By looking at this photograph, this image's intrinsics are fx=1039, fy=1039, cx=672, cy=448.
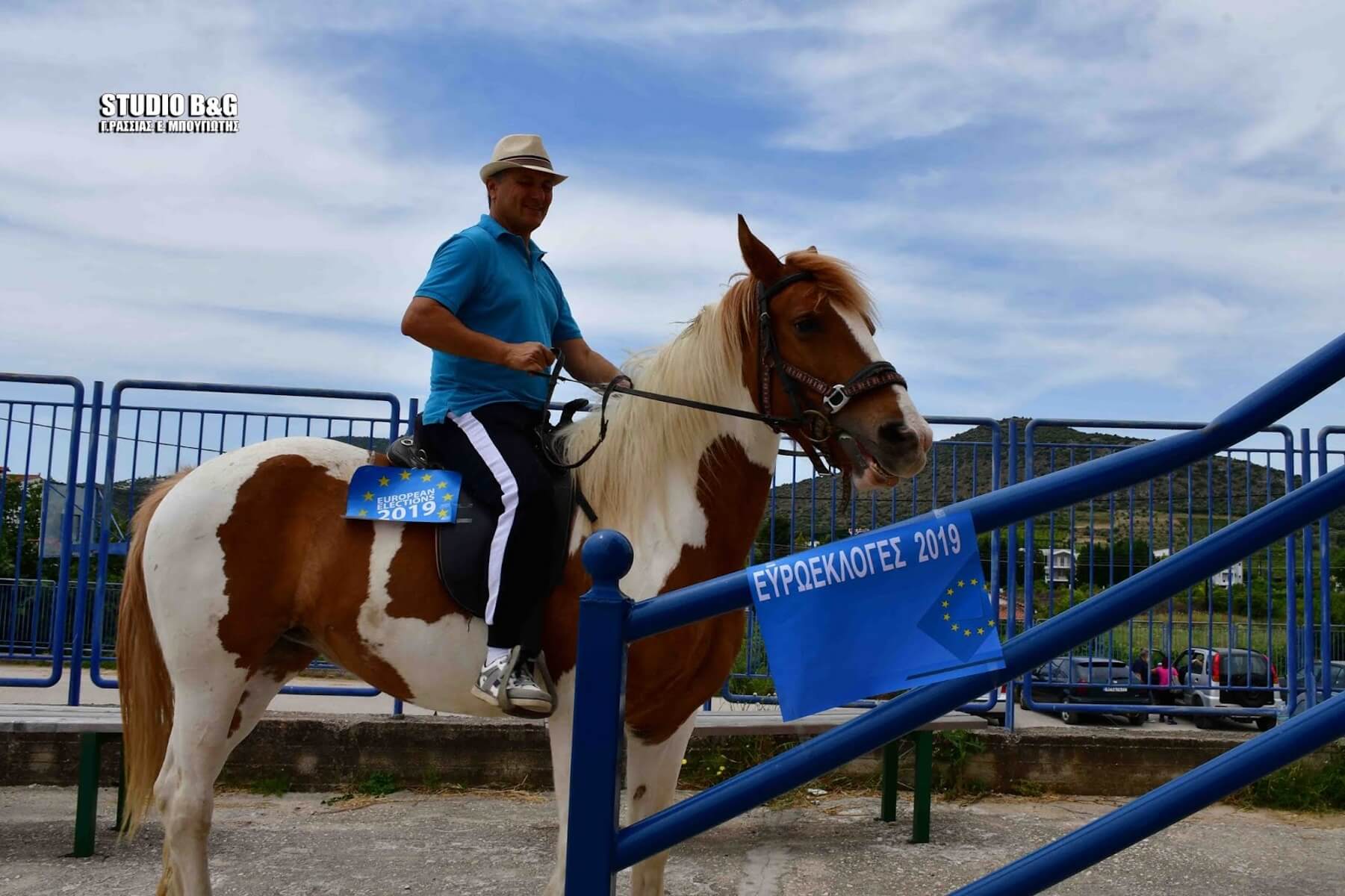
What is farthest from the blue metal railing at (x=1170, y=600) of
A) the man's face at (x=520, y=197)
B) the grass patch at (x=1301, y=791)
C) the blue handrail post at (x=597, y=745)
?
the blue handrail post at (x=597, y=745)

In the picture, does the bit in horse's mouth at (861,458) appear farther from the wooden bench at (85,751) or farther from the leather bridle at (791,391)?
the wooden bench at (85,751)

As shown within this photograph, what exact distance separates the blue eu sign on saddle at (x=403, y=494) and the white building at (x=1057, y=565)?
439 cm

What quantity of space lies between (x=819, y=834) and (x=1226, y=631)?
2951 mm

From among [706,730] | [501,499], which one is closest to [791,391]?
[501,499]

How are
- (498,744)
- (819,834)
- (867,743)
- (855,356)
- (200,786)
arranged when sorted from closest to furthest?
(867,743) < (855,356) < (200,786) < (819,834) < (498,744)

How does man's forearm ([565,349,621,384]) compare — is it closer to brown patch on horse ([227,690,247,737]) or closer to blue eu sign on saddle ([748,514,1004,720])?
brown patch on horse ([227,690,247,737])

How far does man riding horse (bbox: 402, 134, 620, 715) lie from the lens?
2.96 m

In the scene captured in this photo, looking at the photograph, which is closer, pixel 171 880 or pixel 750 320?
pixel 750 320

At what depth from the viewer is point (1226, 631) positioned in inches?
253

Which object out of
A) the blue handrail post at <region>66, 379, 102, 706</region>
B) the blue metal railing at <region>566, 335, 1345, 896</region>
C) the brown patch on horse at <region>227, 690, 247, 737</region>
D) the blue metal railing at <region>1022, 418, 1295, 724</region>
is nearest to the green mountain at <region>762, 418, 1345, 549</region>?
the blue metal railing at <region>1022, 418, 1295, 724</region>

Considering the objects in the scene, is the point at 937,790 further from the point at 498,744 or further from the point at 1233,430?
the point at 1233,430

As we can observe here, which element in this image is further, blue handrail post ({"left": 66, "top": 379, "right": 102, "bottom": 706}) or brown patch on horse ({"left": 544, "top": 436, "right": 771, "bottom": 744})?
blue handrail post ({"left": 66, "top": 379, "right": 102, "bottom": 706})

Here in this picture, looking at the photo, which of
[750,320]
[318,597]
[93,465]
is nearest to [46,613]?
[93,465]

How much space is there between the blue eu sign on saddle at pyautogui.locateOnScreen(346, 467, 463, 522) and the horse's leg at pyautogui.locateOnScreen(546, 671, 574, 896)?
2.05 feet
